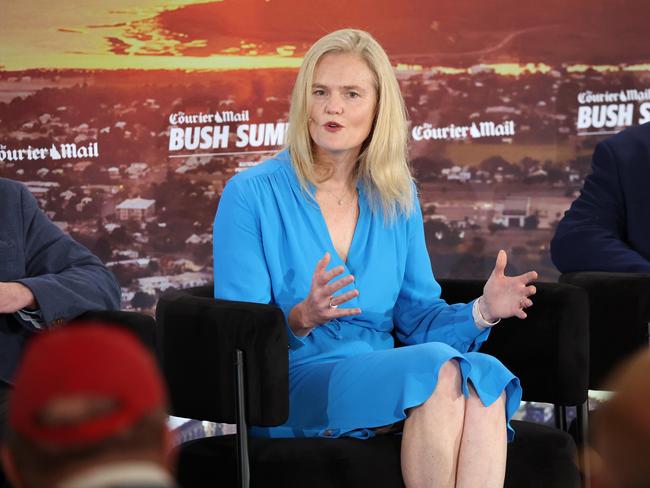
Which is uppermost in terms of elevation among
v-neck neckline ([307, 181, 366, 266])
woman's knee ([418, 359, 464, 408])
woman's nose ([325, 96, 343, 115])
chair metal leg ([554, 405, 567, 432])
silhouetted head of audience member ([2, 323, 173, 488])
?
silhouetted head of audience member ([2, 323, 173, 488])

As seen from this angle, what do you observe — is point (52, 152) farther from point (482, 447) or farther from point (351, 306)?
point (482, 447)

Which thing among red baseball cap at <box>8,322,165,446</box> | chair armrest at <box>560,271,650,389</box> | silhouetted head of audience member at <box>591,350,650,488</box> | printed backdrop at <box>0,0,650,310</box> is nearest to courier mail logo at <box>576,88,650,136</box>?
printed backdrop at <box>0,0,650,310</box>

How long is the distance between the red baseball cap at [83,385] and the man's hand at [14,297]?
1.94 meters

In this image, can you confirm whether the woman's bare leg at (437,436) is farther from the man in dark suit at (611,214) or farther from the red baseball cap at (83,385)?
the red baseball cap at (83,385)

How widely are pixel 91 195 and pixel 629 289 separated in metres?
2.03

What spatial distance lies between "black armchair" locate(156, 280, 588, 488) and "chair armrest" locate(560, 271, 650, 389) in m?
0.25

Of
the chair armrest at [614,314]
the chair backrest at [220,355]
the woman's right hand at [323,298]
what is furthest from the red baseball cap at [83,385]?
the chair armrest at [614,314]

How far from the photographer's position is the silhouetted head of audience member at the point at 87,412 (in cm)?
45

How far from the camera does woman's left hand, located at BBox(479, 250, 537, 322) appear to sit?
91.6 inches

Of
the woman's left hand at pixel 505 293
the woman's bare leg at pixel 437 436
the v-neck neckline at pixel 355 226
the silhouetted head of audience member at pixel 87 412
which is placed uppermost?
the silhouetted head of audience member at pixel 87 412

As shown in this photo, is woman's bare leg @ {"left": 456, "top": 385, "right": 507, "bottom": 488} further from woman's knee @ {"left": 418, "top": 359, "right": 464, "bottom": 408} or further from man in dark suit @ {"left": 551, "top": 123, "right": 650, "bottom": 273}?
man in dark suit @ {"left": 551, "top": 123, "right": 650, "bottom": 273}

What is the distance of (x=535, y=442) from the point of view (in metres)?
2.29

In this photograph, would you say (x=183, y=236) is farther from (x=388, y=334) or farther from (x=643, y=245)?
(x=643, y=245)

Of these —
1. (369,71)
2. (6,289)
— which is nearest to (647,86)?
(369,71)
